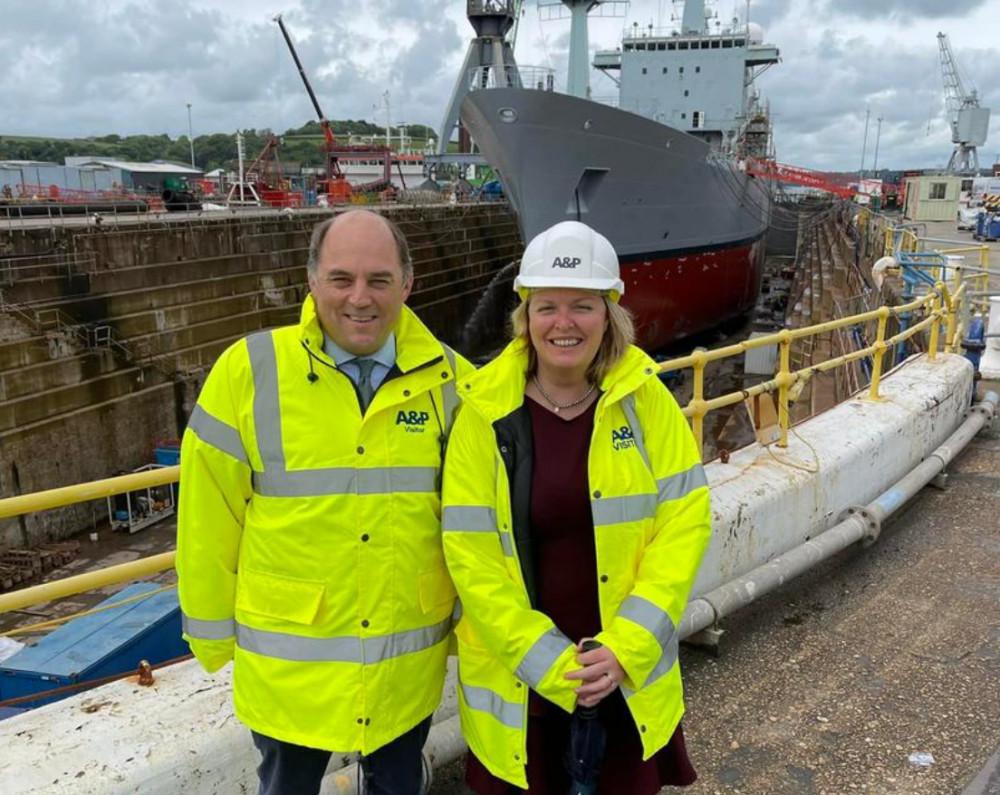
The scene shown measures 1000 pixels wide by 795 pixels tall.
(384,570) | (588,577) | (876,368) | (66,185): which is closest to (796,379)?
(876,368)

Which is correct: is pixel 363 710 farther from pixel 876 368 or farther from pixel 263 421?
pixel 876 368

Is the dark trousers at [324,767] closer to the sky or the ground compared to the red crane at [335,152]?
closer to the ground

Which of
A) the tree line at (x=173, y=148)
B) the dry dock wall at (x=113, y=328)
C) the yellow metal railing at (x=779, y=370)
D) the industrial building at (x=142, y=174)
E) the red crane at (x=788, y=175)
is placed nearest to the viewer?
the yellow metal railing at (x=779, y=370)

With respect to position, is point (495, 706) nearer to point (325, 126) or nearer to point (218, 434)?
point (218, 434)

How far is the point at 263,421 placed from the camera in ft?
5.35

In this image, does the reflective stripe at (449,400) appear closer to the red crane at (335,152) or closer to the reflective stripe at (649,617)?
the reflective stripe at (649,617)

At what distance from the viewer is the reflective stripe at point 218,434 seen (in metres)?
1.61

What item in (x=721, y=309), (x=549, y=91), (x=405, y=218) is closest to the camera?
(x=549, y=91)

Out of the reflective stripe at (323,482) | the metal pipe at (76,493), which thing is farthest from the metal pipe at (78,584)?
the reflective stripe at (323,482)

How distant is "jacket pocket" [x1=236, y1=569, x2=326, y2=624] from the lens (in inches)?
64.6

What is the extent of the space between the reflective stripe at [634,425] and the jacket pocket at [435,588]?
0.53 m

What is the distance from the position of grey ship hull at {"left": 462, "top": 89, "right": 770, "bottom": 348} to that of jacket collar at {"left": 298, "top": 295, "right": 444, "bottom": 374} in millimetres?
13113

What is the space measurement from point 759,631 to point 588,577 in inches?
81.6

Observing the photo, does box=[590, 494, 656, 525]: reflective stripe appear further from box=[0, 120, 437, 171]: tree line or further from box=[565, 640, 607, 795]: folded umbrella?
box=[0, 120, 437, 171]: tree line
